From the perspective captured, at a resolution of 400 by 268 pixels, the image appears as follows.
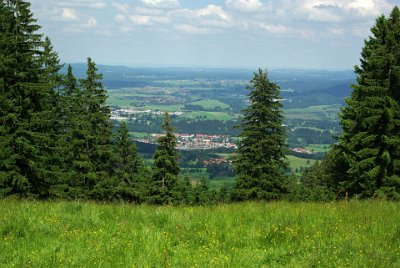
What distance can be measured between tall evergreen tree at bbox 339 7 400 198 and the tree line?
58 mm

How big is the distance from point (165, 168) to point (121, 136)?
6.11 meters

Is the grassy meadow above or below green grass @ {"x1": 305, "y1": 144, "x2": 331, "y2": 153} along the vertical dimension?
above

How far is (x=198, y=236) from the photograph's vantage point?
23.5 ft

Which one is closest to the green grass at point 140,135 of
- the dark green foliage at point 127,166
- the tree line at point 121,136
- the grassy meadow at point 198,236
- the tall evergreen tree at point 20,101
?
the dark green foliage at point 127,166

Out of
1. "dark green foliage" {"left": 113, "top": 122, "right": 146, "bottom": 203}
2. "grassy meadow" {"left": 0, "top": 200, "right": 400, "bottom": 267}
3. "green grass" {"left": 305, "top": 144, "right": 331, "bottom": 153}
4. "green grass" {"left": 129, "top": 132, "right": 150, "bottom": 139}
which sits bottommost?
"green grass" {"left": 305, "top": 144, "right": 331, "bottom": 153}

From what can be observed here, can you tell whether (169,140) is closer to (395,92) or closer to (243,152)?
(243,152)

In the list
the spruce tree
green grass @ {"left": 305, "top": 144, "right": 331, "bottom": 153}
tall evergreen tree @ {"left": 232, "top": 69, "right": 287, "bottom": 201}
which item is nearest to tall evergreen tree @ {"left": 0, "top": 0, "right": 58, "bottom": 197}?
the spruce tree

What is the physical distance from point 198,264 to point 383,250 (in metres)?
3.14

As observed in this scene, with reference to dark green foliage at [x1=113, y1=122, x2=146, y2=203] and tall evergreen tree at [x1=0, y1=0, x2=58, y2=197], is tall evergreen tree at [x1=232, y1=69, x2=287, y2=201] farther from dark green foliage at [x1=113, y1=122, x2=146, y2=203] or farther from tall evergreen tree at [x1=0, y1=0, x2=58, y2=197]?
tall evergreen tree at [x1=0, y1=0, x2=58, y2=197]

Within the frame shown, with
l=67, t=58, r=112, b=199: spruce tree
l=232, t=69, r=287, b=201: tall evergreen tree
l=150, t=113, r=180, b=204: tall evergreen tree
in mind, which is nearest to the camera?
l=232, t=69, r=287, b=201: tall evergreen tree

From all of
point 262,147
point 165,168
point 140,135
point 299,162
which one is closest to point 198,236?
point 262,147

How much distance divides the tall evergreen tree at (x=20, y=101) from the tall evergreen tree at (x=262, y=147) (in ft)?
45.5

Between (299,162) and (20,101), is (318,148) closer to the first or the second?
(299,162)

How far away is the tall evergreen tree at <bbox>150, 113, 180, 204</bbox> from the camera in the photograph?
31562 millimetres
